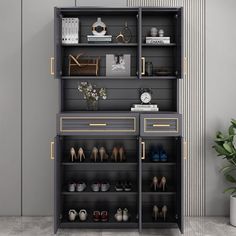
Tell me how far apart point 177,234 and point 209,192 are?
0.72 meters

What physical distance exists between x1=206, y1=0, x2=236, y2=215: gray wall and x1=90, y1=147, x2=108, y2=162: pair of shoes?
1095mm

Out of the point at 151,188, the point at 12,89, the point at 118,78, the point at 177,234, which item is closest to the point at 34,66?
the point at 12,89

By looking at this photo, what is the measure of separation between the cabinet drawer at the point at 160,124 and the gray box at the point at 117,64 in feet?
2.23

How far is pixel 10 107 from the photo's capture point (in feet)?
14.4

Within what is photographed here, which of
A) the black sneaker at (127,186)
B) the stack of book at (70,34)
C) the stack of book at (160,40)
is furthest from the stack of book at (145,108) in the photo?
the stack of book at (70,34)

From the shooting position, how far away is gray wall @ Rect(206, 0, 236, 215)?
4363 mm

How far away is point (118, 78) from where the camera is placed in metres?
4.01

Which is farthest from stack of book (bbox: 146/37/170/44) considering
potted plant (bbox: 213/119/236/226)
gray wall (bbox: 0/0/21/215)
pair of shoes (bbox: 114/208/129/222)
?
pair of shoes (bbox: 114/208/129/222)

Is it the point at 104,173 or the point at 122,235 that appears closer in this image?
the point at 122,235

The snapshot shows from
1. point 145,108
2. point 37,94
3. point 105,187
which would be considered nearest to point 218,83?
point 145,108

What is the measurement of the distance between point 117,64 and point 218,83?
108 cm

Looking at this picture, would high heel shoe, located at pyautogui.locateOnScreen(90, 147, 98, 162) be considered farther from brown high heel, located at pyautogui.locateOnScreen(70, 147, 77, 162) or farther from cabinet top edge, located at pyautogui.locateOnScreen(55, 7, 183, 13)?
cabinet top edge, located at pyautogui.locateOnScreen(55, 7, 183, 13)

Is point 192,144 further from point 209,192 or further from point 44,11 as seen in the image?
point 44,11

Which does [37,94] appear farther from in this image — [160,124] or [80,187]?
[160,124]
